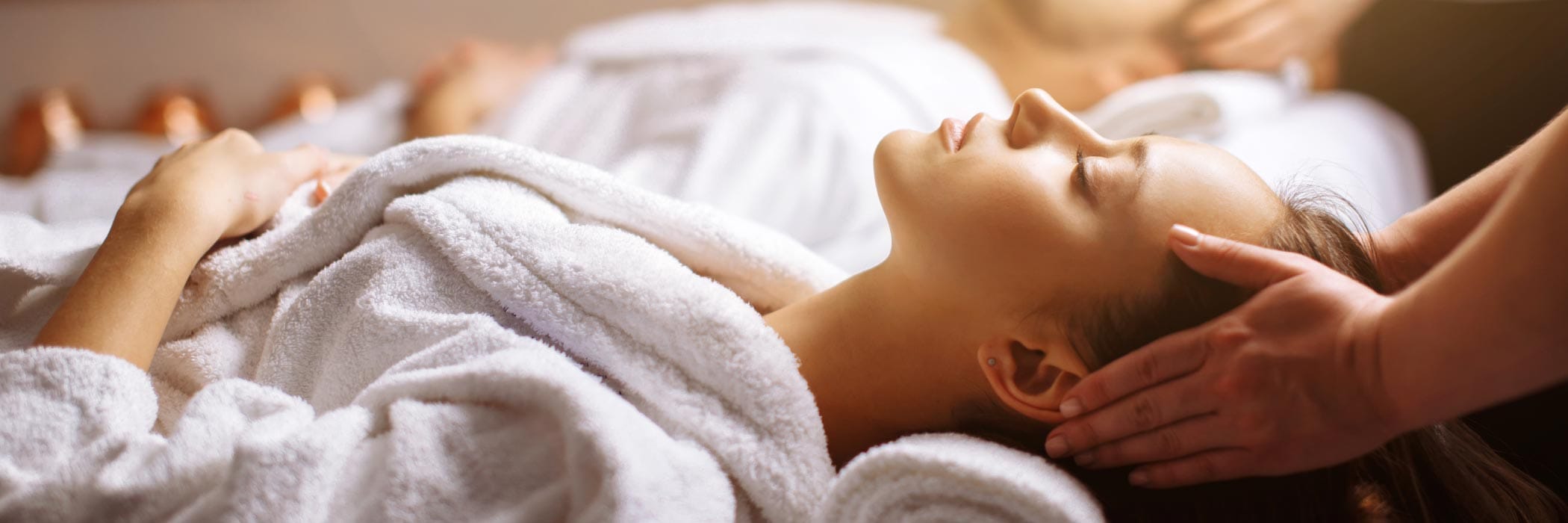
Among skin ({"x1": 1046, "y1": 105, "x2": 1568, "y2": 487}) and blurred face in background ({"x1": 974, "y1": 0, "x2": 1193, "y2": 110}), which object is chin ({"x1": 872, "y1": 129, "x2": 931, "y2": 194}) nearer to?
skin ({"x1": 1046, "y1": 105, "x2": 1568, "y2": 487})

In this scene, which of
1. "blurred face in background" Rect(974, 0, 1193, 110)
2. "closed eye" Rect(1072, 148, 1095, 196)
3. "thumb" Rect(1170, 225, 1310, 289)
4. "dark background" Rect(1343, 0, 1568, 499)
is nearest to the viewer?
"thumb" Rect(1170, 225, 1310, 289)

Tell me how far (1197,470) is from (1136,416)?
49mm

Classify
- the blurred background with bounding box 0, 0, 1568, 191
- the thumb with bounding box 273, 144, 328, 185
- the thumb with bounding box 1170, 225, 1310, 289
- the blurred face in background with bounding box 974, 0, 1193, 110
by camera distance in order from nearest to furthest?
the thumb with bounding box 1170, 225, 1310, 289
the thumb with bounding box 273, 144, 328, 185
the blurred face in background with bounding box 974, 0, 1193, 110
the blurred background with bounding box 0, 0, 1568, 191

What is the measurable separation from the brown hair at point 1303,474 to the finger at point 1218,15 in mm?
1004

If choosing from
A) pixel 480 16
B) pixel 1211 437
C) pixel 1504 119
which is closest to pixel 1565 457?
pixel 1211 437

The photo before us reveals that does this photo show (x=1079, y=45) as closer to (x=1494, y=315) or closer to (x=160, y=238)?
(x=1494, y=315)

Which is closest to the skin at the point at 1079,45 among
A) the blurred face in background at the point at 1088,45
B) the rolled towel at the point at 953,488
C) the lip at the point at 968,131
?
the blurred face in background at the point at 1088,45

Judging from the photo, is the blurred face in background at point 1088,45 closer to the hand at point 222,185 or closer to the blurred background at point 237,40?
the blurred background at point 237,40

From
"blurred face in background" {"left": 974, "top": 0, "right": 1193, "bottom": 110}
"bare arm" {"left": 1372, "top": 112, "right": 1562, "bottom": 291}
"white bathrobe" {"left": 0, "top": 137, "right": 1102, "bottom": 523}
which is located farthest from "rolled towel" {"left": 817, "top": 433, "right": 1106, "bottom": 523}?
"blurred face in background" {"left": 974, "top": 0, "right": 1193, "bottom": 110}

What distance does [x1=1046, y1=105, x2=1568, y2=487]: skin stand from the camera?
45 cm

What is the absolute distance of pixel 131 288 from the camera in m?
0.67

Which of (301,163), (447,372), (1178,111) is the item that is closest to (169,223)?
(301,163)

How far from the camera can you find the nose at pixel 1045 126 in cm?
71

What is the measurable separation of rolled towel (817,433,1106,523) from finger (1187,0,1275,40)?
1.26m
